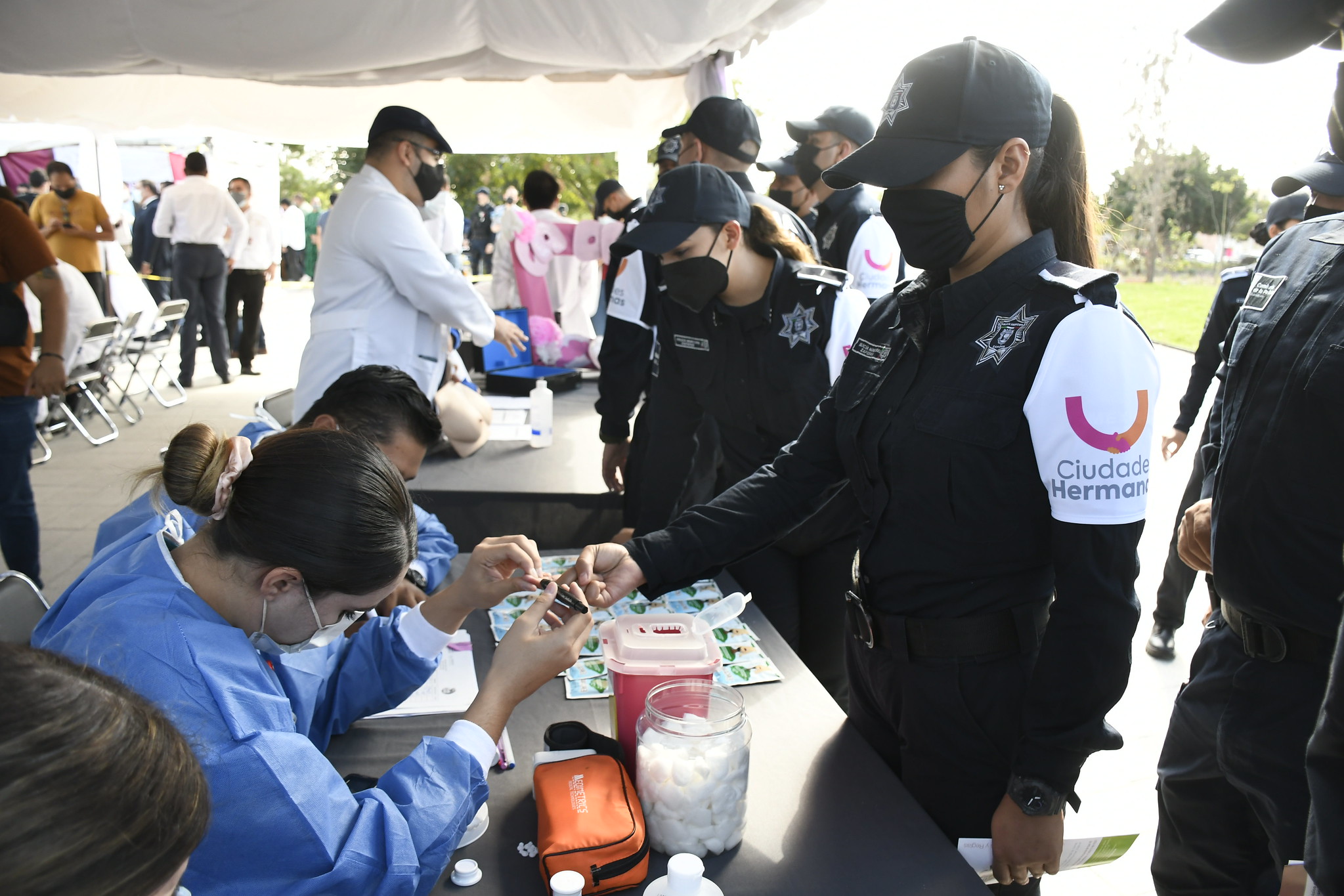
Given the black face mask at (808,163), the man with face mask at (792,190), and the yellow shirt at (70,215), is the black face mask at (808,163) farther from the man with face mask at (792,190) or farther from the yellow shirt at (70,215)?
the yellow shirt at (70,215)

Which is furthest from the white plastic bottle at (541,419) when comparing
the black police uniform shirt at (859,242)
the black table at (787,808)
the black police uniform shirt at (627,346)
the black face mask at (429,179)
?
the black table at (787,808)

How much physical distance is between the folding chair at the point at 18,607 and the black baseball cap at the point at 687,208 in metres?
1.47

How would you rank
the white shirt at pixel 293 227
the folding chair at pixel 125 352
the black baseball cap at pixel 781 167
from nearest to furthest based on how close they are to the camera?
the black baseball cap at pixel 781 167, the folding chair at pixel 125 352, the white shirt at pixel 293 227

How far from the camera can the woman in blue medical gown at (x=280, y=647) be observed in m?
1.00

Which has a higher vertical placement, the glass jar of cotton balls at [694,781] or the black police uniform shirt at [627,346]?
the black police uniform shirt at [627,346]

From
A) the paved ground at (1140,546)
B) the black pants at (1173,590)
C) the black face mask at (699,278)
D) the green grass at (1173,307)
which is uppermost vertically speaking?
the black face mask at (699,278)

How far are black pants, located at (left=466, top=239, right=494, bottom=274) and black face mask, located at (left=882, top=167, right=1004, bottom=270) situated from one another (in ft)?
45.3

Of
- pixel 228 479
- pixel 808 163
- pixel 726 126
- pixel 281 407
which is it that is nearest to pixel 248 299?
pixel 281 407

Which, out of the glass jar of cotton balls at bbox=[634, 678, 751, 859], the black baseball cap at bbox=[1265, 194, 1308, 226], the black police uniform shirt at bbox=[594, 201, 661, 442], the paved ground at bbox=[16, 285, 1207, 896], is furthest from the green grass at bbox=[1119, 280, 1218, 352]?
the glass jar of cotton balls at bbox=[634, 678, 751, 859]

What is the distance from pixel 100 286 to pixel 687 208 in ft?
24.1

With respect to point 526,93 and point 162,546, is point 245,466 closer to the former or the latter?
point 162,546

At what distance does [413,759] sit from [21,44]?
3.96 meters

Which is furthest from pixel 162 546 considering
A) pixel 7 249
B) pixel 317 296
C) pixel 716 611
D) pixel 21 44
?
pixel 21 44

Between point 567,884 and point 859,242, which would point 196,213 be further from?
point 567,884
